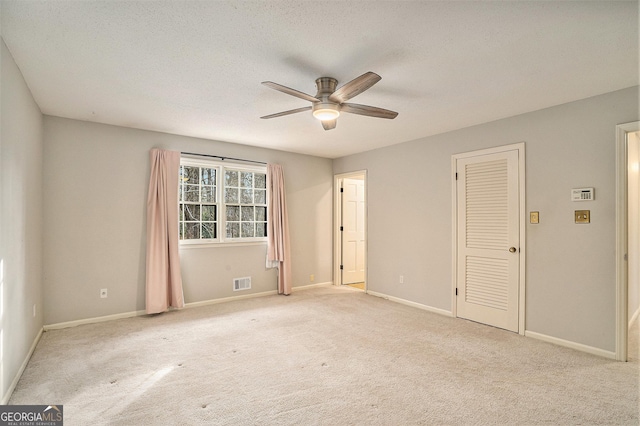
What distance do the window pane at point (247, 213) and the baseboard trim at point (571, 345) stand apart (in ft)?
13.7

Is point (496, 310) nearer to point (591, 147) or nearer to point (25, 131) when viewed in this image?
point (591, 147)

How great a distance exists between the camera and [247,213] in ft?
18.2

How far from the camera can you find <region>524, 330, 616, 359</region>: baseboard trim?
3.13 m

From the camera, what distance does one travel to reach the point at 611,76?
9.21 ft

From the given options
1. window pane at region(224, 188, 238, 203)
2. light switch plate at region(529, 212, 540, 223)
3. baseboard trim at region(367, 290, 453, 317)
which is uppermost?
window pane at region(224, 188, 238, 203)

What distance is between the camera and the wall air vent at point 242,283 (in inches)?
209

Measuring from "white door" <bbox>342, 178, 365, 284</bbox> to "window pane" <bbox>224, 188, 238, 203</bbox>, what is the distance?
220cm

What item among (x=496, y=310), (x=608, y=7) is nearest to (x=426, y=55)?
(x=608, y=7)

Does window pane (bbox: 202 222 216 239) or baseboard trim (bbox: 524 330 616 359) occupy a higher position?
window pane (bbox: 202 222 216 239)

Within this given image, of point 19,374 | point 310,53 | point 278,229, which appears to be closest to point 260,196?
point 278,229

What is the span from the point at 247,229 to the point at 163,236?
1396mm

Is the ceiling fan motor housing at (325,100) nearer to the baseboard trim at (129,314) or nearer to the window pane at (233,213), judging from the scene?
the window pane at (233,213)

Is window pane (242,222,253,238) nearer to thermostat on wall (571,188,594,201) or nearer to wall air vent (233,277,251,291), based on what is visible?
wall air vent (233,277,251,291)

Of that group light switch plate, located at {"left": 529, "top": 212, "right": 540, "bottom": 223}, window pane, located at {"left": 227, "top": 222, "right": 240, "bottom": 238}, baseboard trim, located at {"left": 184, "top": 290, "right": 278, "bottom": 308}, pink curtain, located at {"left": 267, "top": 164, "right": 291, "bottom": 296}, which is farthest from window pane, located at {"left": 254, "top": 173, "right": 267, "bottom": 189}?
light switch plate, located at {"left": 529, "top": 212, "right": 540, "bottom": 223}
